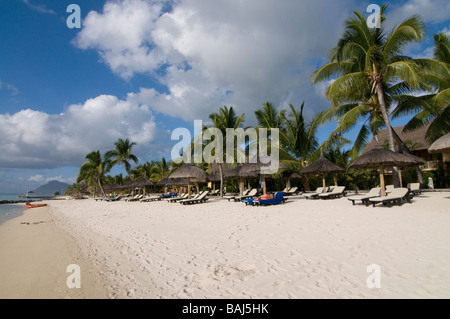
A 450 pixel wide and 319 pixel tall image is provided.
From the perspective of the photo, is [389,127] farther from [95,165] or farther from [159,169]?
[95,165]

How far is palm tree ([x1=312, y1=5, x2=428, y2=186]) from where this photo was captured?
31.9 ft

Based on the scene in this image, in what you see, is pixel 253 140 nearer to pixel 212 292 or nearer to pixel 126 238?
pixel 126 238

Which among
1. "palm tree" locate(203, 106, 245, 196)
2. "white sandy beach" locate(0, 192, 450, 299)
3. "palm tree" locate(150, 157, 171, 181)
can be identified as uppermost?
"palm tree" locate(203, 106, 245, 196)

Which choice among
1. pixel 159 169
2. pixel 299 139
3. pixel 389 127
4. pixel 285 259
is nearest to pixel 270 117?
pixel 299 139

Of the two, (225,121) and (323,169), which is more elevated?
(225,121)

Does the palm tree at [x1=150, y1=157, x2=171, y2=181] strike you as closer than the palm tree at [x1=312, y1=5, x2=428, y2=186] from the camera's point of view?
No

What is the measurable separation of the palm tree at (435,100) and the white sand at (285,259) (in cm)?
694

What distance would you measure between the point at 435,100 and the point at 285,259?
10320mm

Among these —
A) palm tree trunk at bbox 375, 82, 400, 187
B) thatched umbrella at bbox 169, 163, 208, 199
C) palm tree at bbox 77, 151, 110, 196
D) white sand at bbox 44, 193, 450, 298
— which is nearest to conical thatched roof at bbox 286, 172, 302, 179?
thatched umbrella at bbox 169, 163, 208, 199

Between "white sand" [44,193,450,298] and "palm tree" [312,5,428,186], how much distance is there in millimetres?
6370

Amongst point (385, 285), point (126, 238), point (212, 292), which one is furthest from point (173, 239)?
point (385, 285)

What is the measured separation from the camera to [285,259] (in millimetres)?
3717

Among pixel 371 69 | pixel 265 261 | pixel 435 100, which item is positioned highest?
pixel 371 69

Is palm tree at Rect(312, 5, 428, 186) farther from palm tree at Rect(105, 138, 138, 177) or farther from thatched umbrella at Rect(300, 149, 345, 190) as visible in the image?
palm tree at Rect(105, 138, 138, 177)
